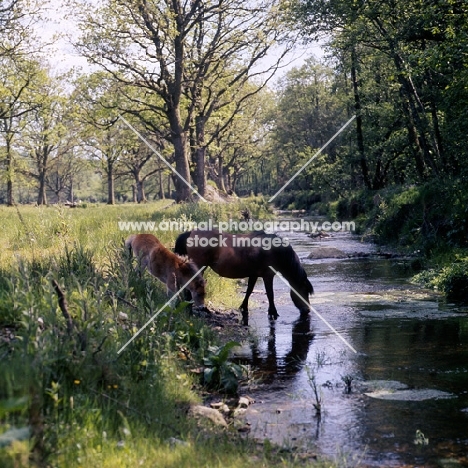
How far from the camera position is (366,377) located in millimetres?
6422

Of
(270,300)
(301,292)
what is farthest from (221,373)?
(301,292)

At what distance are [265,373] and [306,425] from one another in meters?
1.78

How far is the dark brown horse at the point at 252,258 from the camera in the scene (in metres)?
10.1

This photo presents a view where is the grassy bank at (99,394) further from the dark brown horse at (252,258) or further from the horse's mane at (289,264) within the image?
the horse's mane at (289,264)

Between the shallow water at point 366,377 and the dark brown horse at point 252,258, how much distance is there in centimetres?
48

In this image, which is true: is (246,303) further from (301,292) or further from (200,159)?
(200,159)

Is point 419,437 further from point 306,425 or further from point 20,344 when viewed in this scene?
point 20,344

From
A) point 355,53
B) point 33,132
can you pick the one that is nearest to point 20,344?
point 355,53

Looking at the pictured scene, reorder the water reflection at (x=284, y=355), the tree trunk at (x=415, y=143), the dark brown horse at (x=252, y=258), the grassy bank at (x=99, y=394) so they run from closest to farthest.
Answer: the grassy bank at (x=99, y=394) < the water reflection at (x=284, y=355) < the dark brown horse at (x=252, y=258) < the tree trunk at (x=415, y=143)

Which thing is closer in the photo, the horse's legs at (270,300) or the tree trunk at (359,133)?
the horse's legs at (270,300)

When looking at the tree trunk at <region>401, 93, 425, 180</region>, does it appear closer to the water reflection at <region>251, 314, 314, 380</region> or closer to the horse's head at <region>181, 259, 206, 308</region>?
the water reflection at <region>251, 314, 314, 380</region>

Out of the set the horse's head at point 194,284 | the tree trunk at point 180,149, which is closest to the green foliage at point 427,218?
the horse's head at point 194,284

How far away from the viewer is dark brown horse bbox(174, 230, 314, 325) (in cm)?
1015

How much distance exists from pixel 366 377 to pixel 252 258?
4.29 metres
